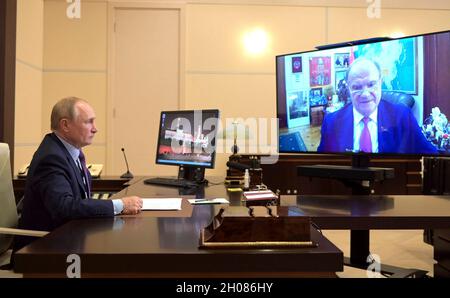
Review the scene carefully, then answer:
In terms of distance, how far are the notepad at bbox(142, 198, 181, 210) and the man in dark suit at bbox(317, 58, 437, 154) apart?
1138 mm

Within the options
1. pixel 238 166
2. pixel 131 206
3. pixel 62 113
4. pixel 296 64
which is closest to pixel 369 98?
pixel 296 64

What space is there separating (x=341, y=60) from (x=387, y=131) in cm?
53

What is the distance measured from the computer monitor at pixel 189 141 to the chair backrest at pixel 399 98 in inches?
42.5

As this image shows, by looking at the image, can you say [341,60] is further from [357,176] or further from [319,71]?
[357,176]

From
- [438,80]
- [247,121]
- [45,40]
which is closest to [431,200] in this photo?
[438,80]

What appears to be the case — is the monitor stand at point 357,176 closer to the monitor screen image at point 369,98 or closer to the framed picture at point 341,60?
the monitor screen image at point 369,98

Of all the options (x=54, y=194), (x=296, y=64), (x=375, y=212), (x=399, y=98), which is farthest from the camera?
(x=296, y=64)

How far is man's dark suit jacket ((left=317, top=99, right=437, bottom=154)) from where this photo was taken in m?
2.22

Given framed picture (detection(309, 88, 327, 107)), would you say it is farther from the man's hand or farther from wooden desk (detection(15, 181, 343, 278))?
wooden desk (detection(15, 181, 343, 278))

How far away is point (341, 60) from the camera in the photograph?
2.49 meters

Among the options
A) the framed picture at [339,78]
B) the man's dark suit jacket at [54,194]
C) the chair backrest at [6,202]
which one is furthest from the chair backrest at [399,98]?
the chair backrest at [6,202]

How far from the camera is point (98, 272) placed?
1.06 meters

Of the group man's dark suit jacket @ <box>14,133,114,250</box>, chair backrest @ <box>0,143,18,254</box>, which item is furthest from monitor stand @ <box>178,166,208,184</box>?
chair backrest @ <box>0,143,18,254</box>
